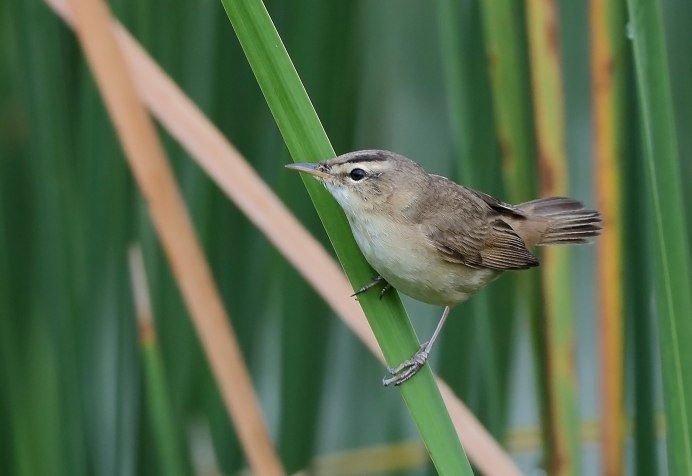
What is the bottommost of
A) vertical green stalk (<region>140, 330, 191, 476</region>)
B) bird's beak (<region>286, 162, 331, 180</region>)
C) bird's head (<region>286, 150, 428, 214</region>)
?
vertical green stalk (<region>140, 330, 191, 476</region>)

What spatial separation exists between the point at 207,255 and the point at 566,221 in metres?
0.89

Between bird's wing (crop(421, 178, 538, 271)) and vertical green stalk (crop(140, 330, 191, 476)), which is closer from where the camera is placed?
vertical green stalk (crop(140, 330, 191, 476))

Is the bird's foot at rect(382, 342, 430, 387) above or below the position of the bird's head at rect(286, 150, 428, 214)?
below

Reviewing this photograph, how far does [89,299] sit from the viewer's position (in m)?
2.04

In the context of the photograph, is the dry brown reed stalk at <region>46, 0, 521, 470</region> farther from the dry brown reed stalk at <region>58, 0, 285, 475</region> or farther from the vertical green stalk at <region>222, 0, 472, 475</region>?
the vertical green stalk at <region>222, 0, 472, 475</region>

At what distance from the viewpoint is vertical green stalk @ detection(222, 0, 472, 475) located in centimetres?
125

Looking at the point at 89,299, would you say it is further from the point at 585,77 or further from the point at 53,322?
the point at 585,77

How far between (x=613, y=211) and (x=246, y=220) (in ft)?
3.08

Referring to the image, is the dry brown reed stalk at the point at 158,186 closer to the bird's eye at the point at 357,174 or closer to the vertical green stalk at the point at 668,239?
the bird's eye at the point at 357,174

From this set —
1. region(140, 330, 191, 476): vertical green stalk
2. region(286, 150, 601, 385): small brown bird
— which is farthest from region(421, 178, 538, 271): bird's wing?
region(140, 330, 191, 476): vertical green stalk

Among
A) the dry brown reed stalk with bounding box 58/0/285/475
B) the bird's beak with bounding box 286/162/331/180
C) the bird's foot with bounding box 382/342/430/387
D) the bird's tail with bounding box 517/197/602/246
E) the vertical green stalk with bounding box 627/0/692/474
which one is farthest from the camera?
the bird's tail with bounding box 517/197/602/246

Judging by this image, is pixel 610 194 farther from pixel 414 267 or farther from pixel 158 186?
pixel 158 186

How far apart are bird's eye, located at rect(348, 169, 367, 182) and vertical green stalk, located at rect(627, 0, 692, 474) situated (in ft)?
1.99

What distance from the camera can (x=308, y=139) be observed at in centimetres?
134
